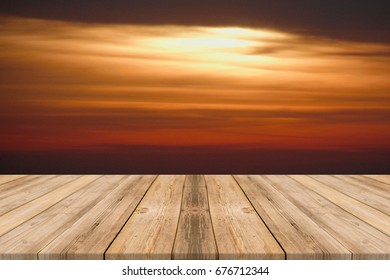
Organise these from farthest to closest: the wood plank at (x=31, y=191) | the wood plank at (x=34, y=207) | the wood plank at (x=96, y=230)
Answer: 1. the wood plank at (x=31, y=191)
2. the wood plank at (x=34, y=207)
3. the wood plank at (x=96, y=230)

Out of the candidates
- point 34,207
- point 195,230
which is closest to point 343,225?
point 195,230

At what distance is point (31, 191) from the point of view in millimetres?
3113

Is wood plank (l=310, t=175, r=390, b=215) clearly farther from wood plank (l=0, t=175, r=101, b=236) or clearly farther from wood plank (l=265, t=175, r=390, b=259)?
wood plank (l=0, t=175, r=101, b=236)

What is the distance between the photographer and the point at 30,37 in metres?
4.57

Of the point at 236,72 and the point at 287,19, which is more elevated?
the point at 287,19

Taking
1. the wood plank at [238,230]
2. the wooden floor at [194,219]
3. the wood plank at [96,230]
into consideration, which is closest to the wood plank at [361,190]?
the wooden floor at [194,219]

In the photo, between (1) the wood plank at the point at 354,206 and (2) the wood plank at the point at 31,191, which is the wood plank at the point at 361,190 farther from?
(2) the wood plank at the point at 31,191

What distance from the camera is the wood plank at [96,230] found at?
181 cm

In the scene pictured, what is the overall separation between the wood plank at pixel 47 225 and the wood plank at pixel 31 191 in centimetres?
21

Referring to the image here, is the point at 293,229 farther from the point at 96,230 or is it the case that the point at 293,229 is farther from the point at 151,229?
the point at 96,230
